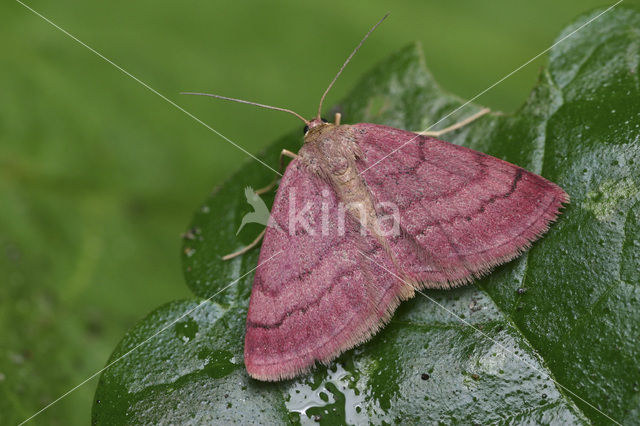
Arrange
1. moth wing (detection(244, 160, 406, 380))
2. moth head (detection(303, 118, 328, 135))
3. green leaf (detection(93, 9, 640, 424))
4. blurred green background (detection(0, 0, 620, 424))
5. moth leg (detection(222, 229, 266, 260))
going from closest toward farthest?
1. green leaf (detection(93, 9, 640, 424))
2. moth wing (detection(244, 160, 406, 380))
3. moth leg (detection(222, 229, 266, 260))
4. moth head (detection(303, 118, 328, 135))
5. blurred green background (detection(0, 0, 620, 424))

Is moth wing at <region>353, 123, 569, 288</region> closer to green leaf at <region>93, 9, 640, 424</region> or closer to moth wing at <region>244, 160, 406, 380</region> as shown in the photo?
green leaf at <region>93, 9, 640, 424</region>

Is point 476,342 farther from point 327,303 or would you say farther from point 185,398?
point 185,398

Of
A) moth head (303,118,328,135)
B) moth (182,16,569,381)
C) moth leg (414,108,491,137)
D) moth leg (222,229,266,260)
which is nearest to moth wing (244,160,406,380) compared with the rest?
moth (182,16,569,381)

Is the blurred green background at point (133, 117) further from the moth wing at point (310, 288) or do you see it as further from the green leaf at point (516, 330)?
the green leaf at point (516, 330)

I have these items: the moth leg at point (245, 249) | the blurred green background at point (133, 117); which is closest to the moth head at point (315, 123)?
the blurred green background at point (133, 117)

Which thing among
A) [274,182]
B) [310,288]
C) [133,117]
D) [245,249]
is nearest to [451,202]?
[310,288]

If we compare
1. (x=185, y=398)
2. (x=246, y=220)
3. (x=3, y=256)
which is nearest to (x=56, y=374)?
(x=3, y=256)

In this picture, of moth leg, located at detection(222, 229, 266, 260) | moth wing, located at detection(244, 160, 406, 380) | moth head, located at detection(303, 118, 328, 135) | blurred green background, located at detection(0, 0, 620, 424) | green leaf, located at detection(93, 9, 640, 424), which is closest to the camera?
green leaf, located at detection(93, 9, 640, 424)
